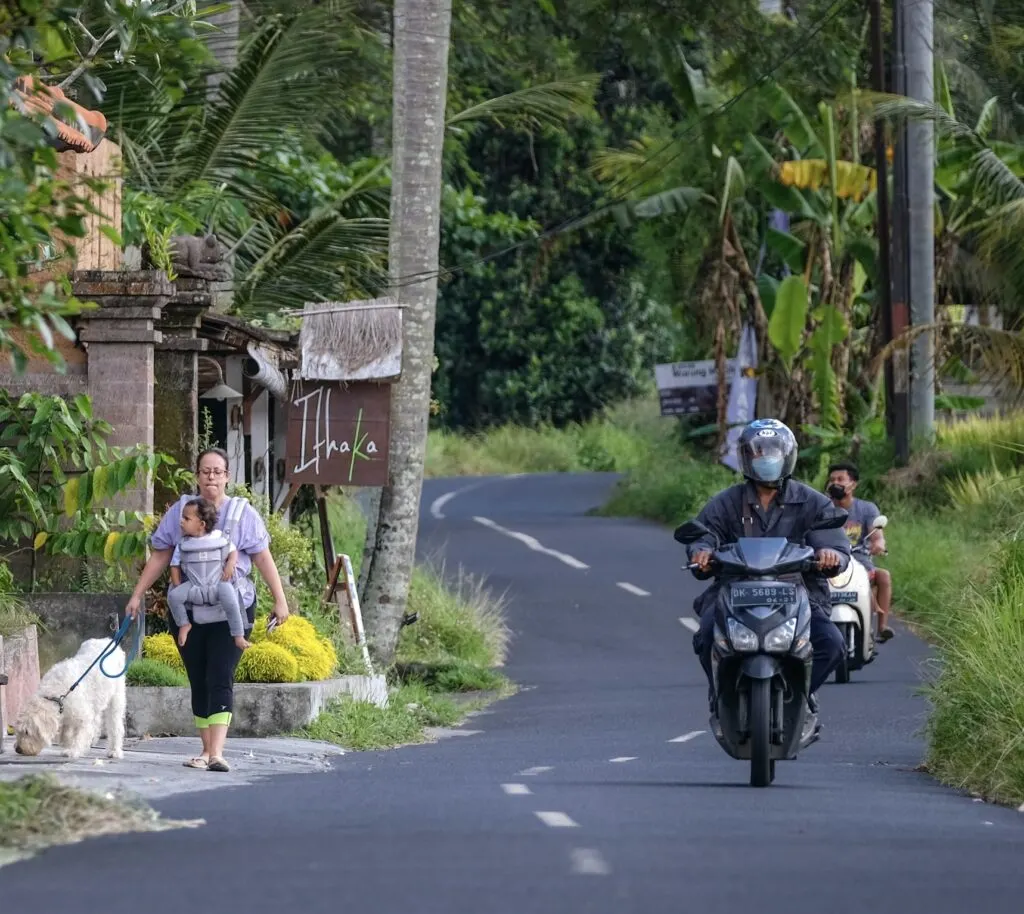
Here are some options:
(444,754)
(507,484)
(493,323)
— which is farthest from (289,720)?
(493,323)

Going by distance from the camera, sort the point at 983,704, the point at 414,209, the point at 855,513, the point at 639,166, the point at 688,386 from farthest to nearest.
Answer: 1. the point at 688,386
2. the point at 639,166
3. the point at 414,209
4. the point at 855,513
5. the point at 983,704

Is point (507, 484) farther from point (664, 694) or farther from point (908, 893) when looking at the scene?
point (908, 893)

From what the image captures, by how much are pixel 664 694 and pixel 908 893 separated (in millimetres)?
11900

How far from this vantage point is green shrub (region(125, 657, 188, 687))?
14.5m

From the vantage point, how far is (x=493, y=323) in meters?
55.9

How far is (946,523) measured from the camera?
91.8ft

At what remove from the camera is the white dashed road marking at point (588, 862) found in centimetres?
726

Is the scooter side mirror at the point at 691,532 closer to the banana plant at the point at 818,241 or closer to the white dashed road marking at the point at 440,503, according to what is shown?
the banana plant at the point at 818,241

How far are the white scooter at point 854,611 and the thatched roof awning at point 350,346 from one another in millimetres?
4056

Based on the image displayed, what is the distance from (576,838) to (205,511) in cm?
425

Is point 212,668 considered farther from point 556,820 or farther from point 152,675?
point 556,820

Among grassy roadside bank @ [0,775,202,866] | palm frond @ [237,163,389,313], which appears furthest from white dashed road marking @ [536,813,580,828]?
palm frond @ [237,163,389,313]

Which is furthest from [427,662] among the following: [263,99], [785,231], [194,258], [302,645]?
[785,231]

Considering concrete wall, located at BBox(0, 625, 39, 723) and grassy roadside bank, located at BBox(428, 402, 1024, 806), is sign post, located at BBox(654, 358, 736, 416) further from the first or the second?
concrete wall, located at BBox(0, 625, 39, 723)
